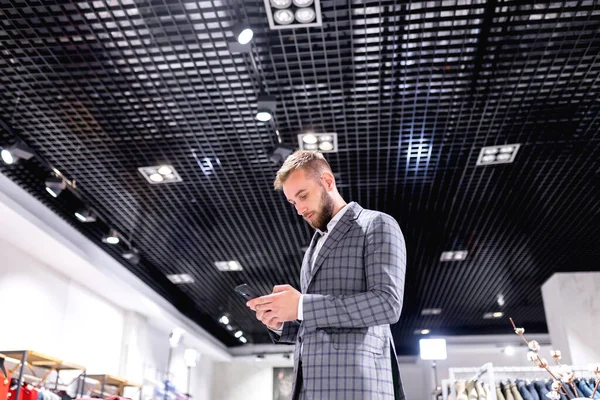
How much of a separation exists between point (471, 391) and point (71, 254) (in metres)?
4.71

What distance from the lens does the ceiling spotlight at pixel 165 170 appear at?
542cm

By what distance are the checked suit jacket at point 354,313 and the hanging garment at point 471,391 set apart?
15.3 ft

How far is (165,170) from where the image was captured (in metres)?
5.46

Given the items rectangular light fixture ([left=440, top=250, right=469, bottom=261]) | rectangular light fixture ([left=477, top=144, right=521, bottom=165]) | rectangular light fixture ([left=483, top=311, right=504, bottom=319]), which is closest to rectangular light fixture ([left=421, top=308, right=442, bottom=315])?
rectangular light fixture ([left=483, top=311, right=504, bottom=319])

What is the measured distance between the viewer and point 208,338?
42.0ft

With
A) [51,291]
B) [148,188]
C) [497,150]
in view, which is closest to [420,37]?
[497,150]

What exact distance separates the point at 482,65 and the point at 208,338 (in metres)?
10.2

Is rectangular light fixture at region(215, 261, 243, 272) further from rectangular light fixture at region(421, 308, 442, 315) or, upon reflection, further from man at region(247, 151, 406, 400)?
man at region(247, 151, 406, 400)

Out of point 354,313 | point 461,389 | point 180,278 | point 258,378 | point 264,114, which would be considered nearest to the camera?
point 354,313

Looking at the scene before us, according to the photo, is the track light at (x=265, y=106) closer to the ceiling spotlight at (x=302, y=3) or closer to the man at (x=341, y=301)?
the ceiling spotlight at (x=302, y=3)

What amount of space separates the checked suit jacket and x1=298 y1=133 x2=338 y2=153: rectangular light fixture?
347 cm

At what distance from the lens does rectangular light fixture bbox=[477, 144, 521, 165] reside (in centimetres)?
503

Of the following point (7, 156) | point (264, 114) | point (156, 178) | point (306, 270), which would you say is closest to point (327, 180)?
point (306, 270)

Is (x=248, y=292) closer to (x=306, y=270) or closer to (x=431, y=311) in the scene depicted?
(x=306, y=270)
